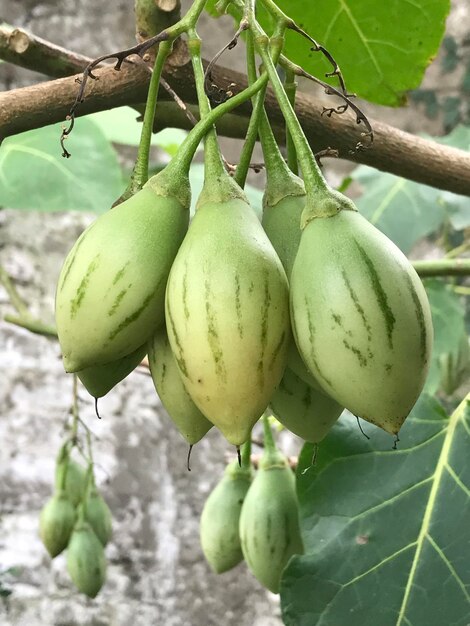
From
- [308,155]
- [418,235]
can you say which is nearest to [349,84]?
[308,155]

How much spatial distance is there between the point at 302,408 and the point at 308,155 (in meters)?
0.13

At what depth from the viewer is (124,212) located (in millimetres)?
330

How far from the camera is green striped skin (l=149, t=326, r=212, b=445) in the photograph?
35 centimetres

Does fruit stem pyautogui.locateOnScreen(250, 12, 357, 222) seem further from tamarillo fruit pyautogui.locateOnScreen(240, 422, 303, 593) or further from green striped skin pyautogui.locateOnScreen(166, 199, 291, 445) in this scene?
tamarillo fruit pyautogui.locateOnScreen(240, 422, 303, 593)

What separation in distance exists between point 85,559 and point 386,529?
0.52 metres

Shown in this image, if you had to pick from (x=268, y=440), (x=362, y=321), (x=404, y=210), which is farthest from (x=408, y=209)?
(x=362, y=321)

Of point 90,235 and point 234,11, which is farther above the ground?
point 234,11

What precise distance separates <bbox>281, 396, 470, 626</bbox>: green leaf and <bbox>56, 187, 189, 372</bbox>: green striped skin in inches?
14.1

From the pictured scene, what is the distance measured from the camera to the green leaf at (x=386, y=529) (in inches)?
23.0

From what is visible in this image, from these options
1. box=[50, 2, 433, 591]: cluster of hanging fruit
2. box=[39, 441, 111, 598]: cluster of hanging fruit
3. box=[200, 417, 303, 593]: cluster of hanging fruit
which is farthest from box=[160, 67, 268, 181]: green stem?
box=[39, 441, 111, 598]: cluster of hanging fruit

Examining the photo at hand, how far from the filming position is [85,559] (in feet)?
3.25

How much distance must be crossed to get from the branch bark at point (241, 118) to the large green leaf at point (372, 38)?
0.13 metres

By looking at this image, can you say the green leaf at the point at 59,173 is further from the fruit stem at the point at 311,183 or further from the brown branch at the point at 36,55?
the fruit stem at the point at 311,183

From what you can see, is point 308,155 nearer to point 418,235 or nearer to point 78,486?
point 78,486
